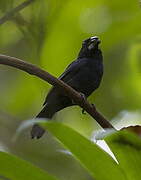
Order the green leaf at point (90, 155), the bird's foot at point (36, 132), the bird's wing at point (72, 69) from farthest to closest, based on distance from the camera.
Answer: the bird's wing at point (72, 69) < the bird's foot at point (36, 132) < the green leaf at point (90, 155)

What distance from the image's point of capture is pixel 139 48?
191cm

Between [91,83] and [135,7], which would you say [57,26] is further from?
[91,83]

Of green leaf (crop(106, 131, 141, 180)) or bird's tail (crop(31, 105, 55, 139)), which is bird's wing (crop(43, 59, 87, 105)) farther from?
green leaf (crop(106, 131, 141, 180))

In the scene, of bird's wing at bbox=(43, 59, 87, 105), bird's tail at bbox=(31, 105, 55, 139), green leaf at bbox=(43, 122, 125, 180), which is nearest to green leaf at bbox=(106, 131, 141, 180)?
green leaf at bbox=(43, 122, 125, 180)

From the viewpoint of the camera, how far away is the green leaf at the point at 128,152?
Result: 723 millimetres

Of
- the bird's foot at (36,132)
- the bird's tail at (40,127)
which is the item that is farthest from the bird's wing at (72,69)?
the bird's foot at (36,132)

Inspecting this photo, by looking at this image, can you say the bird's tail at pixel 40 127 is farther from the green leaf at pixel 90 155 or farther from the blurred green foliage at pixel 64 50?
the green leaf at pixel 90 155

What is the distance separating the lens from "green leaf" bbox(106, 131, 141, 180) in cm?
72

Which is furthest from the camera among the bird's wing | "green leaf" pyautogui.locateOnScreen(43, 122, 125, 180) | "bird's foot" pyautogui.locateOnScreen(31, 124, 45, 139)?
the bird's wing

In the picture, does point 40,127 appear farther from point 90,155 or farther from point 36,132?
point 90,155

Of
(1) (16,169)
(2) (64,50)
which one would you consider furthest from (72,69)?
(1) (16,169)

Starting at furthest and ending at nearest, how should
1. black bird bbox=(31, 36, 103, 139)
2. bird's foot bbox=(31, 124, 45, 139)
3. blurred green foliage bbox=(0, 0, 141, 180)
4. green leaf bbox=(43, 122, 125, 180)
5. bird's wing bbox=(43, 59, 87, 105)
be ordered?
bird's wing bbox=(43, 59, 87, 105)
black bird bbox=(31, 36, 103, 139)
bird's foot bbox=(31, 124, 45, 139)
blurred green foliage bbox=(0, 0, 141, 180)
green leaf bbox=(43, 122, 125, 180)

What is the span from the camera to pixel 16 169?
2.55ft

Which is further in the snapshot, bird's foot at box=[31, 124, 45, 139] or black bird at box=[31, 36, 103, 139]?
black bird at box=[31, 36, 103, 139]
